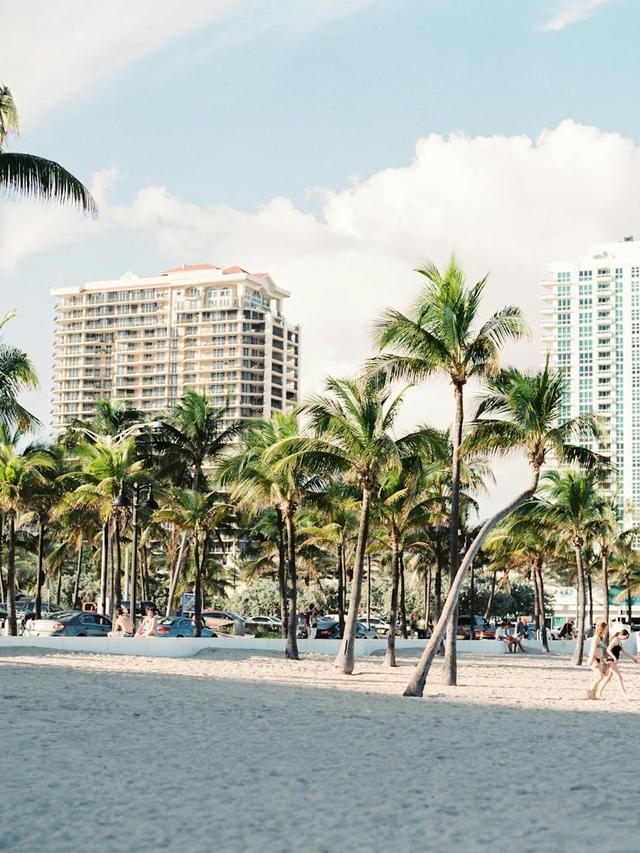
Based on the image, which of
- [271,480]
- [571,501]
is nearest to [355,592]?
[271,480]

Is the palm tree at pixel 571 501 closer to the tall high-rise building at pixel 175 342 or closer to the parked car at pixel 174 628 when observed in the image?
the parked car at pixel 174 628

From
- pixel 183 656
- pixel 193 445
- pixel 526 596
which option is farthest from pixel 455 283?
pixel 526 596

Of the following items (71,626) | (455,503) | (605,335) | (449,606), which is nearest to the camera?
(449,606)

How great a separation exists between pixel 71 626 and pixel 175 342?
468ft

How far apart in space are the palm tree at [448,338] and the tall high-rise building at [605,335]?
15124cm

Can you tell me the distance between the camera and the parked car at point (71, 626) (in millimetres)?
38406

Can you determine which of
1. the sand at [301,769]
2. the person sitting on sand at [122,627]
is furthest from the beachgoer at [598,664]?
the person sitting on sand at [122,627]

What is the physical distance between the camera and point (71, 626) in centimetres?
3872

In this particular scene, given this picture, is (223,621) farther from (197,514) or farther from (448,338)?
(448,338)

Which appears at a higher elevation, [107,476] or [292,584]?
[107,476]

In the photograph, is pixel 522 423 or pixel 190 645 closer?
pixel 522 423

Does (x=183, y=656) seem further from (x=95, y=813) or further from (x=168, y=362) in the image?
(x=168, y=362)

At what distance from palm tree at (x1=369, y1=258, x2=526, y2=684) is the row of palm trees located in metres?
0.03

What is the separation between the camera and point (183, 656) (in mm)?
35469
